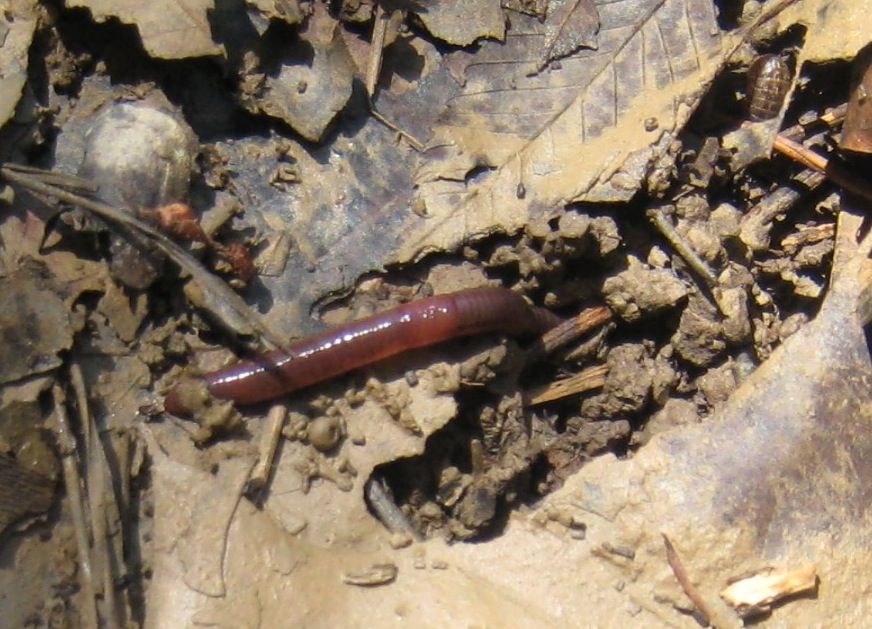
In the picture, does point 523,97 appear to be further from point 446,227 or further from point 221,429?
point 221,429

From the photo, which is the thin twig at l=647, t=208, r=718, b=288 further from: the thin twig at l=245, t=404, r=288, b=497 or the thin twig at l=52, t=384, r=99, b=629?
the thin twig at l=52, t=384, r=99, b=629

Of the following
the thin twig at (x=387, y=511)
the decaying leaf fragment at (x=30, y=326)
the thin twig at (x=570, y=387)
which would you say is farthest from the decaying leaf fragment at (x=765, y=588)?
the decaying leaf fragment at (x=30, y=326)

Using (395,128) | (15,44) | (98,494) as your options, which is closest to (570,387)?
(395,128)

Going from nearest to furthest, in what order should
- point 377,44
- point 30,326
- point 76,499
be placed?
point 76,499 → point 30,326 → point 377,44

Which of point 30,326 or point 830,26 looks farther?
point 830,26

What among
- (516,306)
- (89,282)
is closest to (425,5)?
(516,306)

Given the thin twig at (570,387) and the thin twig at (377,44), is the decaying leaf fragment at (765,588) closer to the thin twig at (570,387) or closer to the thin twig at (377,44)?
the thin twig at (570,387)

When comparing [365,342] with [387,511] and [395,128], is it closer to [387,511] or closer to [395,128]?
[387,511]
